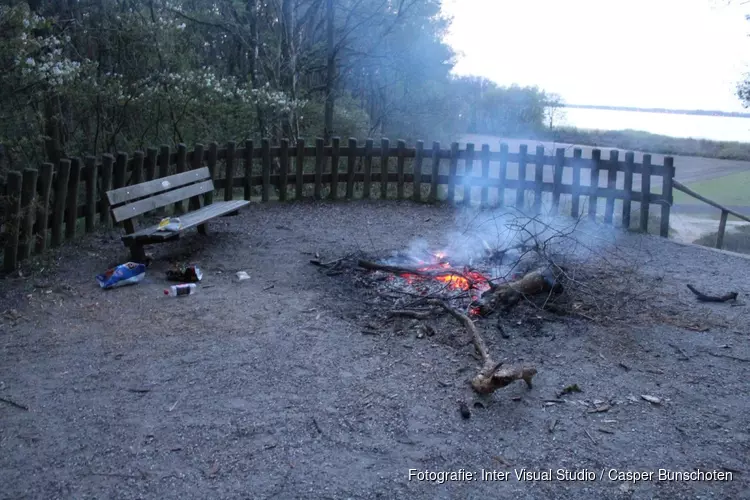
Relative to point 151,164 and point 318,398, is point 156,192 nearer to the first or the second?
point 151,164

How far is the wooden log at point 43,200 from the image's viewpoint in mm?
7555

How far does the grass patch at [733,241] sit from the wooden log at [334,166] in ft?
22.8

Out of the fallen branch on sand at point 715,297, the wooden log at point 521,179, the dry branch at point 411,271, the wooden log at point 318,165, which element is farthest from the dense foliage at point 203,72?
the fallen branch on sand at point 715,297

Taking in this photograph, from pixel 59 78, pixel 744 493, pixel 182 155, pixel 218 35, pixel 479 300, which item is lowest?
pixel 744 493

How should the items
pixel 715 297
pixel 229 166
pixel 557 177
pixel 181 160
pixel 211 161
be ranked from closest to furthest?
pixel 715 297, pixel 181 160, pixel 211 161, pixel 229 166, pixel 557 177

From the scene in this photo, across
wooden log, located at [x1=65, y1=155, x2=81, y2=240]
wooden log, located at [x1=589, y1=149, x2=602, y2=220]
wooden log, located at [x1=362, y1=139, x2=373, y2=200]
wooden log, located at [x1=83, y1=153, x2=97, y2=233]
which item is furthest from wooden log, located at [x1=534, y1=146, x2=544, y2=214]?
wooden log, located at [x1=65, y1=155, x2=81, y2=240]

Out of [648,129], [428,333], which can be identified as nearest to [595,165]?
[428,333]

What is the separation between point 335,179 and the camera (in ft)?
39.4

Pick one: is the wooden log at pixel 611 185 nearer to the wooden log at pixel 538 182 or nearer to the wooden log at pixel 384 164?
the wooden log at pixel 538 182

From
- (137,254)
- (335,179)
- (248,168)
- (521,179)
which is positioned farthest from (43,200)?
(521,179)

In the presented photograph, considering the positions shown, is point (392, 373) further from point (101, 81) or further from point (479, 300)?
point (101, 81)

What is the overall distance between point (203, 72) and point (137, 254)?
24.8 ft

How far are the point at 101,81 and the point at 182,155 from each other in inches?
116

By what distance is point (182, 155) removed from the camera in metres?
10.1
